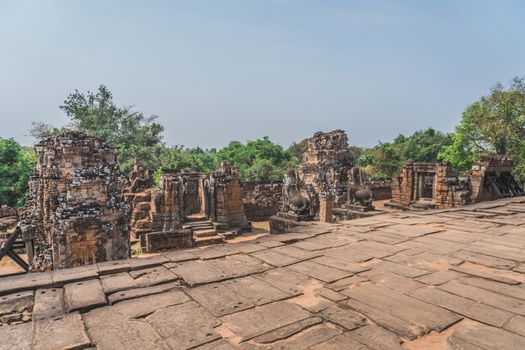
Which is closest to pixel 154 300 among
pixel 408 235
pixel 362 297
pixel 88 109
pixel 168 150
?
pixel 362 297

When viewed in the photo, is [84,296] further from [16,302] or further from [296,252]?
[296,252]

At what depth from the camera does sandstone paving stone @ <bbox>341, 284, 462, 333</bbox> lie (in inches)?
108

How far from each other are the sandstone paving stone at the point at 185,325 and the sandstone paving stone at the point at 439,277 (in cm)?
225

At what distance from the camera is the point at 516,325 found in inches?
106

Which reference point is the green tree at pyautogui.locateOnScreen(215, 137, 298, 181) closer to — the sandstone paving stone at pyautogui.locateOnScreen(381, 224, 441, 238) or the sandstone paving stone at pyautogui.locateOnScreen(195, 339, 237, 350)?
the sandstone paving stone at pyautogui.locateOnScreen(381, 224, 441, 238)

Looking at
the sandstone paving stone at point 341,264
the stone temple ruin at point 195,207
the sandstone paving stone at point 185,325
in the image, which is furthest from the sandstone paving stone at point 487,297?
the stone temple ruin at point 195,207

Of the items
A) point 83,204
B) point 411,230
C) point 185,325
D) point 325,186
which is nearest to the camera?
point 185,325

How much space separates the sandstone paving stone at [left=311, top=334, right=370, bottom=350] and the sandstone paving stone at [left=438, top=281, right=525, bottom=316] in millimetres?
1495

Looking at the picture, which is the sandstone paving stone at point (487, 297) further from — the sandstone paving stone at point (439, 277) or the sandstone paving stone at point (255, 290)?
the sandstone paving stone at point (255, 290)

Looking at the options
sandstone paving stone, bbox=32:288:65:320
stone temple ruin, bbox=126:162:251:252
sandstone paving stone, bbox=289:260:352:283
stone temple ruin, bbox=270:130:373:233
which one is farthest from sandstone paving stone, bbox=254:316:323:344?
stone temple ruin, bbox=126:162:251:252

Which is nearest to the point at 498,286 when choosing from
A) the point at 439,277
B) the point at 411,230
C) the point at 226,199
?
the point at 439,277

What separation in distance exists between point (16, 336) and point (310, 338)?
2076mm

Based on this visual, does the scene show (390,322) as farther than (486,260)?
No

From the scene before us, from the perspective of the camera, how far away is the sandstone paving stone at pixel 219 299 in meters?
2.96
